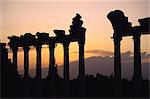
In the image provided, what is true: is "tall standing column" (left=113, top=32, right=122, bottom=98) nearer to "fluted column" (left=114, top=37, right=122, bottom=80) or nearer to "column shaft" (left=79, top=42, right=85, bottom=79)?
"fluted column" (left=114, top=37, right=122, bottom=80)

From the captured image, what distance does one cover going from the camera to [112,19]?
42312 millimetres

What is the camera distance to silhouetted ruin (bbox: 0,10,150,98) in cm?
4184

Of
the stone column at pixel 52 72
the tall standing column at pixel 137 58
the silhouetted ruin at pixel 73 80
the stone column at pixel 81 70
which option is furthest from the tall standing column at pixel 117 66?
the stone column at pixel 52 72

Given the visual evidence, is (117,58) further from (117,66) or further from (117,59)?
(117,66)

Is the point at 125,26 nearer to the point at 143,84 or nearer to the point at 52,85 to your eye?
the point at 143,84

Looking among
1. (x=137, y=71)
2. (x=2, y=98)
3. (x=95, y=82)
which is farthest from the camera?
(x=95, y=82)

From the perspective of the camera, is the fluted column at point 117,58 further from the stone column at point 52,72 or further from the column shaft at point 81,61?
the stone column at point 52,72

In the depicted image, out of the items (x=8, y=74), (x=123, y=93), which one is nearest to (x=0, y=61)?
(x=8, y=74)

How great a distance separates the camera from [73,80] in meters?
56.4

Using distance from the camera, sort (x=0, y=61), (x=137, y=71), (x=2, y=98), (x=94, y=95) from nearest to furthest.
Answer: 1. (x=137, y=71)
2. (x=94, y=95)
3. (x=2, y=98)
4. (x=0, y=61)

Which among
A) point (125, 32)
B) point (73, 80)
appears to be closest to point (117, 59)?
point (125, 32)

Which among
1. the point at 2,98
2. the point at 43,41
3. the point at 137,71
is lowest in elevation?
the point at 2,98

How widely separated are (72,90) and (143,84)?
477 inches

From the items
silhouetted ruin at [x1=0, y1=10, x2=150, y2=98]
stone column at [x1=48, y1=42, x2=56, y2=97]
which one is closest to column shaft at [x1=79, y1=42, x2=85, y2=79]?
silhouetted ruin at [x1=0, y1=10, x2=150, y2=98]
